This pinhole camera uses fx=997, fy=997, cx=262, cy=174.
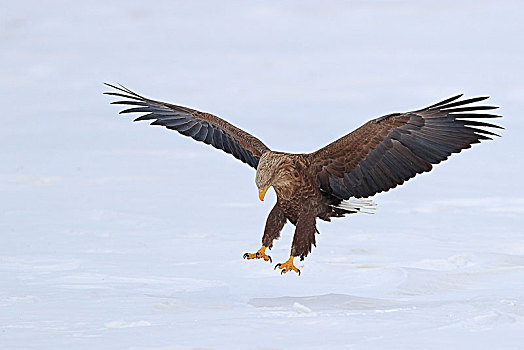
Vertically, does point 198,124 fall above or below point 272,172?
above

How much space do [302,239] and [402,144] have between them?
2.64 ft

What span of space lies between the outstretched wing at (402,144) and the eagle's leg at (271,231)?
45 centimetres

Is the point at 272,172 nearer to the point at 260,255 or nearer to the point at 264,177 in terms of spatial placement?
the point at 264,177

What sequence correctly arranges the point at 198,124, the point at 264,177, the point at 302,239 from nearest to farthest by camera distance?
the point at 264,177 → the point at 302,239 → the point at 198,124

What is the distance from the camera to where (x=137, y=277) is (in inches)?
244

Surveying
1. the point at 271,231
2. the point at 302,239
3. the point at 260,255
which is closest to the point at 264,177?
the point at 302,239

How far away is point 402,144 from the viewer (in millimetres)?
5816

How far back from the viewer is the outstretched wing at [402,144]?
18.9ft

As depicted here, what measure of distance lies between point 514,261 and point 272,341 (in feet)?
8.10

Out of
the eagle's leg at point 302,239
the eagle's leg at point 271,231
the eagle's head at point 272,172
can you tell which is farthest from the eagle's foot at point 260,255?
the eagle's head at point 272,172

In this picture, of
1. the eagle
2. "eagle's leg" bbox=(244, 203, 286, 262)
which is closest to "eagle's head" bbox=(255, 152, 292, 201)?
the eagle

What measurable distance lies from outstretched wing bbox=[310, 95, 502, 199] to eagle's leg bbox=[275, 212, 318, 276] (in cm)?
30

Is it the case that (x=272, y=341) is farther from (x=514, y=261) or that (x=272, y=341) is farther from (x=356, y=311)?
(x=514, y=261)

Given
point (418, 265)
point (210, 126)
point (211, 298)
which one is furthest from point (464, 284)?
point (210, 126)
